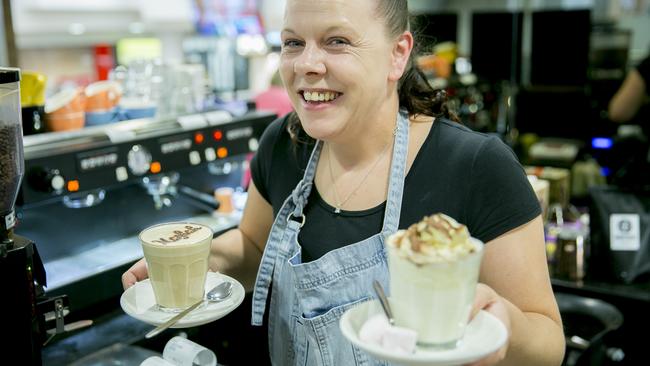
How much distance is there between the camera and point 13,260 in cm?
132

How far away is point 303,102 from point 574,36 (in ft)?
13.3

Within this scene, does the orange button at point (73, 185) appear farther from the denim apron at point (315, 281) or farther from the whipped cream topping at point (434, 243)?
the whipped cream topping at point (434, 243)

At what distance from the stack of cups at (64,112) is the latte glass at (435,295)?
1637mm

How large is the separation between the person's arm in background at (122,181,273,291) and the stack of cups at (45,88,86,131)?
866mm

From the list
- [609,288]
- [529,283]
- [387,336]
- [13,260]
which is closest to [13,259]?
[13,260]

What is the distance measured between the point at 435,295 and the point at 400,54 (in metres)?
0.70

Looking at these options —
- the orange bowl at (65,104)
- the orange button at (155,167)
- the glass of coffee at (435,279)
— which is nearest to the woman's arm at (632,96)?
the orange button at (155,167)

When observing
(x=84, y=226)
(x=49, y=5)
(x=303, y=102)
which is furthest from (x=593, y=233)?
(x=49, y=5)

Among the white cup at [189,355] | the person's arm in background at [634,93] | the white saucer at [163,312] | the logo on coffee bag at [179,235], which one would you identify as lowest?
the white cup at [189,355]

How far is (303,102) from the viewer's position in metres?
1.49

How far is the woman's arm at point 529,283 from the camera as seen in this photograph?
1340 millimetres

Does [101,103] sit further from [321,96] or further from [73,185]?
[321,96]

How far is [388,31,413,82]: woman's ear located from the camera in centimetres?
159

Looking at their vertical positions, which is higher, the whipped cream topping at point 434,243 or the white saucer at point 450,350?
the whipped cream topping at point 434,243
